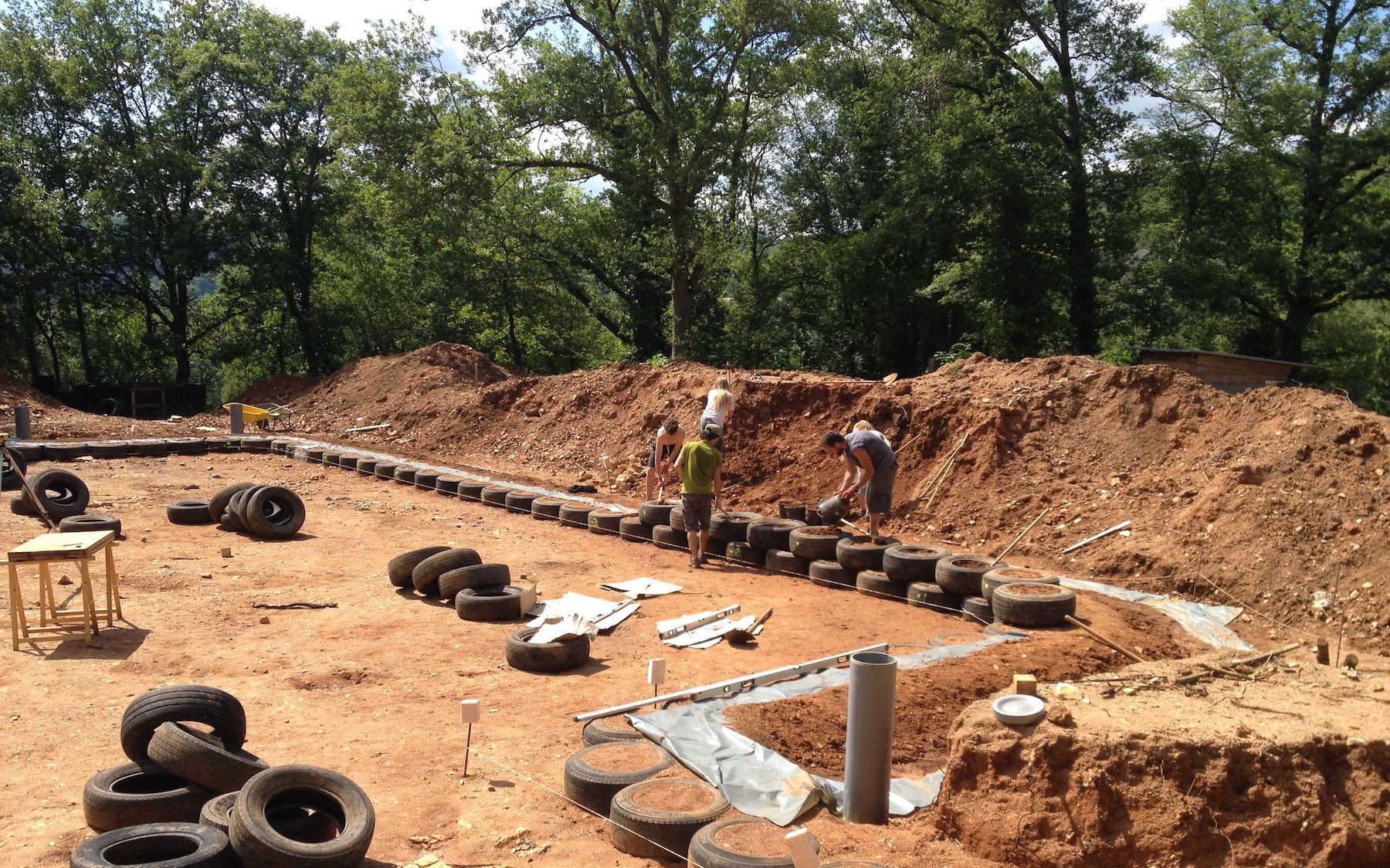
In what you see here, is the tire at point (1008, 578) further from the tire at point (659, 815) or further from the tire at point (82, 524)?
the tire at point (82, 524)

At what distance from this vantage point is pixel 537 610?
948cm

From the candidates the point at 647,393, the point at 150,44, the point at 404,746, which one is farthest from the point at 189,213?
the point at 404,746

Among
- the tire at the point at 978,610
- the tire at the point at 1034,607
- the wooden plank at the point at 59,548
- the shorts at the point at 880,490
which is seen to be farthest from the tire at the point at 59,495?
the tire at the point at 1034,607

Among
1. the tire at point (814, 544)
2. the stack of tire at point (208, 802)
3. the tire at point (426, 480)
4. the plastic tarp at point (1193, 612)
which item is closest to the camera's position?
the stack of tire at point (208, 802)

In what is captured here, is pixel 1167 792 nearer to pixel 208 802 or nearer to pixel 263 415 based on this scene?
pixel 208 802

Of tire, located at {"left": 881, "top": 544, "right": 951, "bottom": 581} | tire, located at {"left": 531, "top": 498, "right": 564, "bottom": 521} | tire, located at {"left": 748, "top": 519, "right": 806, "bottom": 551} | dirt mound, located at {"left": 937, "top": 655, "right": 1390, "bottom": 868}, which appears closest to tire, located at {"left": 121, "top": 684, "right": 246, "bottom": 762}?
dirt mound, located at {"left": 937, "top": 655, "right": 1390, "bottom": 868}

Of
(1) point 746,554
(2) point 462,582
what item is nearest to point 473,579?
(2) point 462,582

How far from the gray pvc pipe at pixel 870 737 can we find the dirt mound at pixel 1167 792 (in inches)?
17.7

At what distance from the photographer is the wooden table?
779cm

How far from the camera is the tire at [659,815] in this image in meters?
4.78

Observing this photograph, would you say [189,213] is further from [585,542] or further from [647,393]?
[585,542]

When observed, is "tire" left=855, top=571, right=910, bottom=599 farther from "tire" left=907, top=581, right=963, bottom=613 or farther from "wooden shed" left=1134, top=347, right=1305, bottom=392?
"wooden shed" left=1134, top=347, right=1305, bottom=392

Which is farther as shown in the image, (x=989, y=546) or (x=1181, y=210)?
(x=1181, y=210)

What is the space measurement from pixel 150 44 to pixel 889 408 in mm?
32772
